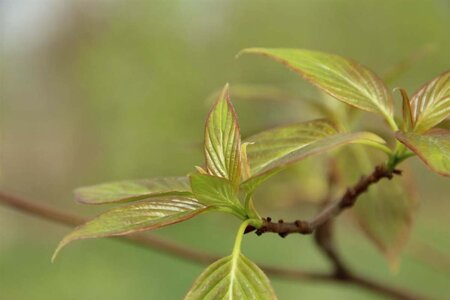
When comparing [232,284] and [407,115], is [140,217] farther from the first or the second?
[407,115]

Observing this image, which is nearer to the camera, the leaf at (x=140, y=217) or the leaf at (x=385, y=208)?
the leaf at (x=140, y=217)

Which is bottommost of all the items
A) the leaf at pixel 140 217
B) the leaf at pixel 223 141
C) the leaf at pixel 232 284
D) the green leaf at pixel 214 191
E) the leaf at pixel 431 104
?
the leaf at pixel 232 284

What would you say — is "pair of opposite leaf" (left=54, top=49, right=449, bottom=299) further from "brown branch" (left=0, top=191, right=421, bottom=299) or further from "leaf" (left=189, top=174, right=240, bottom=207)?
"brown branch" (left=0, top=191, right=421, bottom=299)

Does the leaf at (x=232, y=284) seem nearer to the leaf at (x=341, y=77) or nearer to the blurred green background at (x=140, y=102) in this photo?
the leaf at (x=341, y=77)

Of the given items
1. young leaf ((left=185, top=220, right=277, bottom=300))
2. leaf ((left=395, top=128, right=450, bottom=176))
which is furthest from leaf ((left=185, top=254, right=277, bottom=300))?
leaf ((left=395, top=128, right=450, bottom=176))

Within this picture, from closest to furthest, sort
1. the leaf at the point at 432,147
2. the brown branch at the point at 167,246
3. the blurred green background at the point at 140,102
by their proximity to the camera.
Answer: the leaf at the point at 432,147
the brown branch at the point at 167,246
the blurred green background at the point at 140,102

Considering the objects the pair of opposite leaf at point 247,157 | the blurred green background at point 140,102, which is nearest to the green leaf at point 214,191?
the pair of opposite leaf at point 247,157

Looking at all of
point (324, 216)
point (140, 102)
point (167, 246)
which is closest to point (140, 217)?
point (324, 216)

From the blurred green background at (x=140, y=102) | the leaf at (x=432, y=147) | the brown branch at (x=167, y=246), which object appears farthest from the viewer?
the blurred green background at (x=140, y=102)

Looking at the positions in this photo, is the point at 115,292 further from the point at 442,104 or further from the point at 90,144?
the point at 442,104

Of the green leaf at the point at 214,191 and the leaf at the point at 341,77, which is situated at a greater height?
the leaf at the point at 341,77
